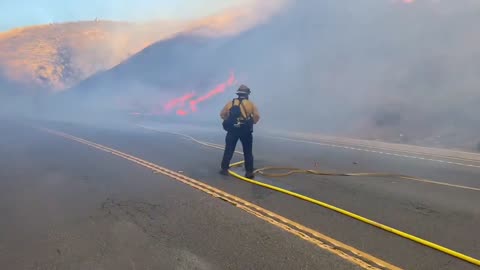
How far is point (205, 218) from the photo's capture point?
5.09m

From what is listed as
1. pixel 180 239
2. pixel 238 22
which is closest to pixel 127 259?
pixel 180 239

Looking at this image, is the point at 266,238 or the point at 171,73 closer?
the point at 266,238

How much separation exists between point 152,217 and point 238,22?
4150 cm

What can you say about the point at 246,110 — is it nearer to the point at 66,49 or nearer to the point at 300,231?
the point at 300,231

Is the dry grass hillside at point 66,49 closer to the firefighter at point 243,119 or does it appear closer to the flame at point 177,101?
the flame at point 177,101

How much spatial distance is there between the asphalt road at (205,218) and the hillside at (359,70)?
10.7 m

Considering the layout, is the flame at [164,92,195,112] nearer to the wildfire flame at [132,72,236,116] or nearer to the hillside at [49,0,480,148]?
the wildfire flame at [132,72,236,116]

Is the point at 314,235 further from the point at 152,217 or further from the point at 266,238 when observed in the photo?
the point at 152,217

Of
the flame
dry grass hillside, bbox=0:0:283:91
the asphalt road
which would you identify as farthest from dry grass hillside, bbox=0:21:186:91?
the asphalt road

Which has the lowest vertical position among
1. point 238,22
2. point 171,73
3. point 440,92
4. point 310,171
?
point 310,171

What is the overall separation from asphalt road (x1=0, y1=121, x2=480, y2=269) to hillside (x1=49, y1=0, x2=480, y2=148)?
10.7m

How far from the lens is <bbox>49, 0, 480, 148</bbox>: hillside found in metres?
19.1

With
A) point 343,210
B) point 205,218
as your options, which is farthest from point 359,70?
point 205,218

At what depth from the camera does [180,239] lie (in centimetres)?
437
